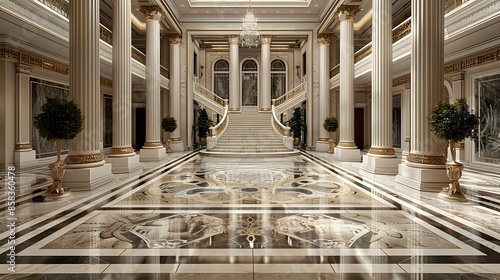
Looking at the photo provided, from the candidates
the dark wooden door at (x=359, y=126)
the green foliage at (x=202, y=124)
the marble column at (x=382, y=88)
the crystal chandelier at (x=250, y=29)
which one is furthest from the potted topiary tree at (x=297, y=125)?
the marble column at (x=382, y=88)

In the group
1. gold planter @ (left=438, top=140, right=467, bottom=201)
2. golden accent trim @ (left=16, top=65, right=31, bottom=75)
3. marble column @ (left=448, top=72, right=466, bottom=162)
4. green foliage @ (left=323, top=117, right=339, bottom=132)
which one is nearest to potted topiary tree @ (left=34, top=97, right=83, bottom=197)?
golden accent trim @ (left=16, top=65, right=31, bottom=75)

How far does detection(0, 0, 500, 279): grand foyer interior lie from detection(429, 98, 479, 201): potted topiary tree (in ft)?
0.99

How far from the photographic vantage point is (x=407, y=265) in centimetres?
264

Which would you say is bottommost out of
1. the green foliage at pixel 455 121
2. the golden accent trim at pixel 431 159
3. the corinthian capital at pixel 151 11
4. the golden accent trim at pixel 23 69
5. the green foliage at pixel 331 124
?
the golden accent trim at pixel 431 159

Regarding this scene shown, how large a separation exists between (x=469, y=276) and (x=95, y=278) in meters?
2.94

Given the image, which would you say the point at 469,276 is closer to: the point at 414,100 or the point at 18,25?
the point at 414,100

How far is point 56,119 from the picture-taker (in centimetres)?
514

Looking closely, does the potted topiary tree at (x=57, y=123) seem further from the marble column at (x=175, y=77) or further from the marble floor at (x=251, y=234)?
the marble column at (x=175, y=77)

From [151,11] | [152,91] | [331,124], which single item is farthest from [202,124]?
[331,124]

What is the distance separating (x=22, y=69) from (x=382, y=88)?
1004 cm

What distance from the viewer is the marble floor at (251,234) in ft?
8.49

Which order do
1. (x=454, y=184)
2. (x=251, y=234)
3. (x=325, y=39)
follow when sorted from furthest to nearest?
1. (x=325, y=39)
2. (x=454, y=184)
3. (x=251, y=234)

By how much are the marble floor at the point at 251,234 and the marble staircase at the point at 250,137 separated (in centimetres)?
698

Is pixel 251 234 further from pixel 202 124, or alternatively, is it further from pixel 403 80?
pixel 202 124
